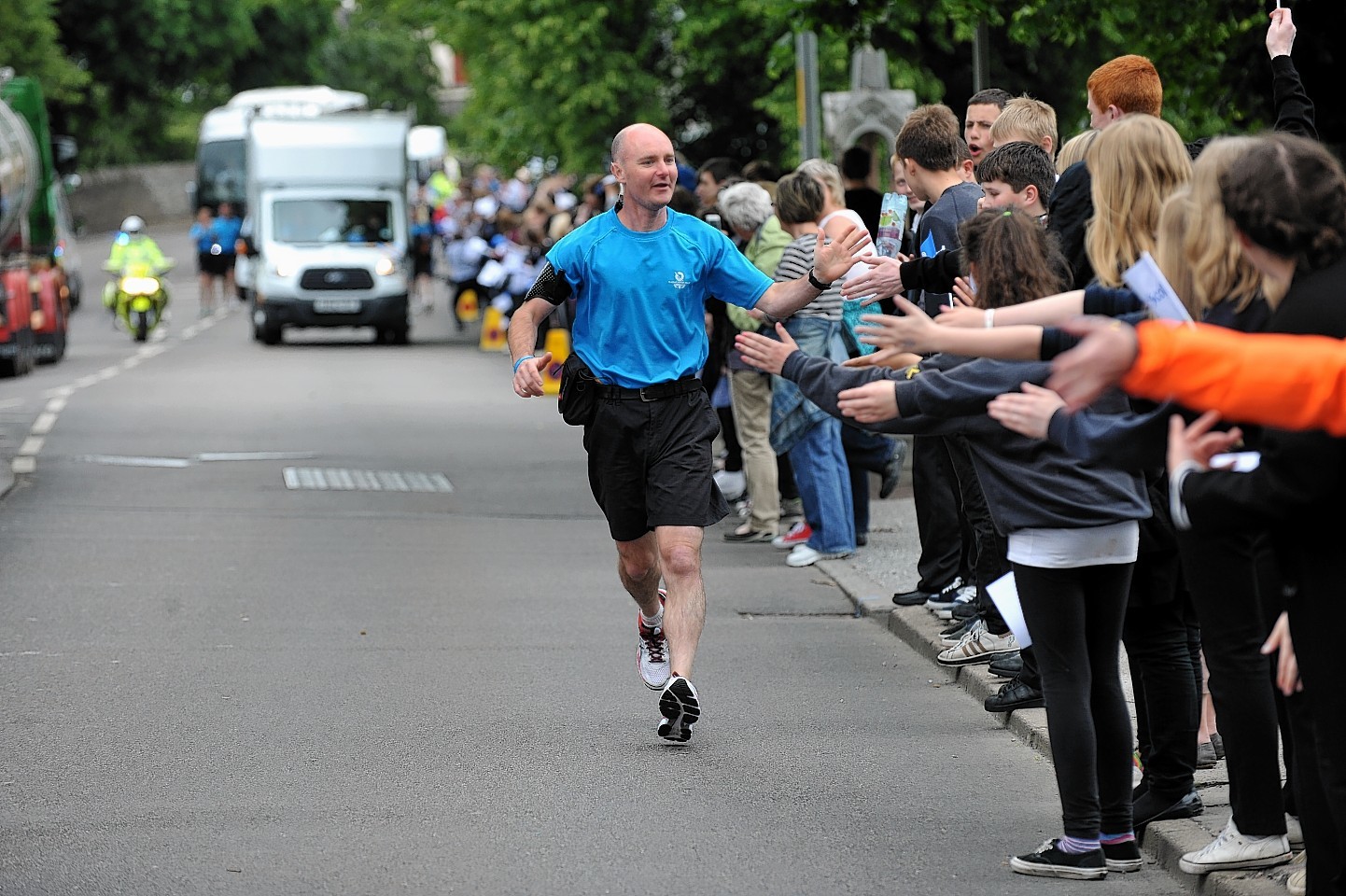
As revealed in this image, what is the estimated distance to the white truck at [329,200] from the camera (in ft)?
105

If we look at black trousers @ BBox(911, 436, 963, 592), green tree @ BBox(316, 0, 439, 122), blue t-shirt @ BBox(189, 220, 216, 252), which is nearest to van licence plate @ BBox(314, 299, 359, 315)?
blue t-shirt @ BBox(189, 220, 216, 252)

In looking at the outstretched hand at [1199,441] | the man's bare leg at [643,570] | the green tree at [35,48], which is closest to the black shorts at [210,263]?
the green tree at [35,48]

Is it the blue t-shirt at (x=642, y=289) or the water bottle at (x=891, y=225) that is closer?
the blue t-shirt at (x=642, y=289)

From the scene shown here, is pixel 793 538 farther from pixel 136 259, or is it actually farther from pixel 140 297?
pixel 136 259

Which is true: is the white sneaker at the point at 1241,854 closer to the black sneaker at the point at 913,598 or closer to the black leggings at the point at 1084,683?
the black leggings at the point at 1084,683

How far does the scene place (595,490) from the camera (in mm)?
7559

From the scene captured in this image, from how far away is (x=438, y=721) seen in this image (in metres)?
7.45

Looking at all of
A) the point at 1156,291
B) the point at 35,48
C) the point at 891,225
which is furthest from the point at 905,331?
the point at 35,48

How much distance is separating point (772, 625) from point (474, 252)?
71.2 feet

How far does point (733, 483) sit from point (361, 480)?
3.02 meters

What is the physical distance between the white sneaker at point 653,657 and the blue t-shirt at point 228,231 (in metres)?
34.7

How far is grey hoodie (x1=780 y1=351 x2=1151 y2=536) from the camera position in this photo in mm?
5168

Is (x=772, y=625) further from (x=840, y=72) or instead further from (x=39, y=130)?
(x=39, y=130)

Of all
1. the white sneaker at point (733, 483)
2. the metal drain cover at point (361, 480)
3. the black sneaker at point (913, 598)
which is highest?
the black sneaker at point (913, 598)
